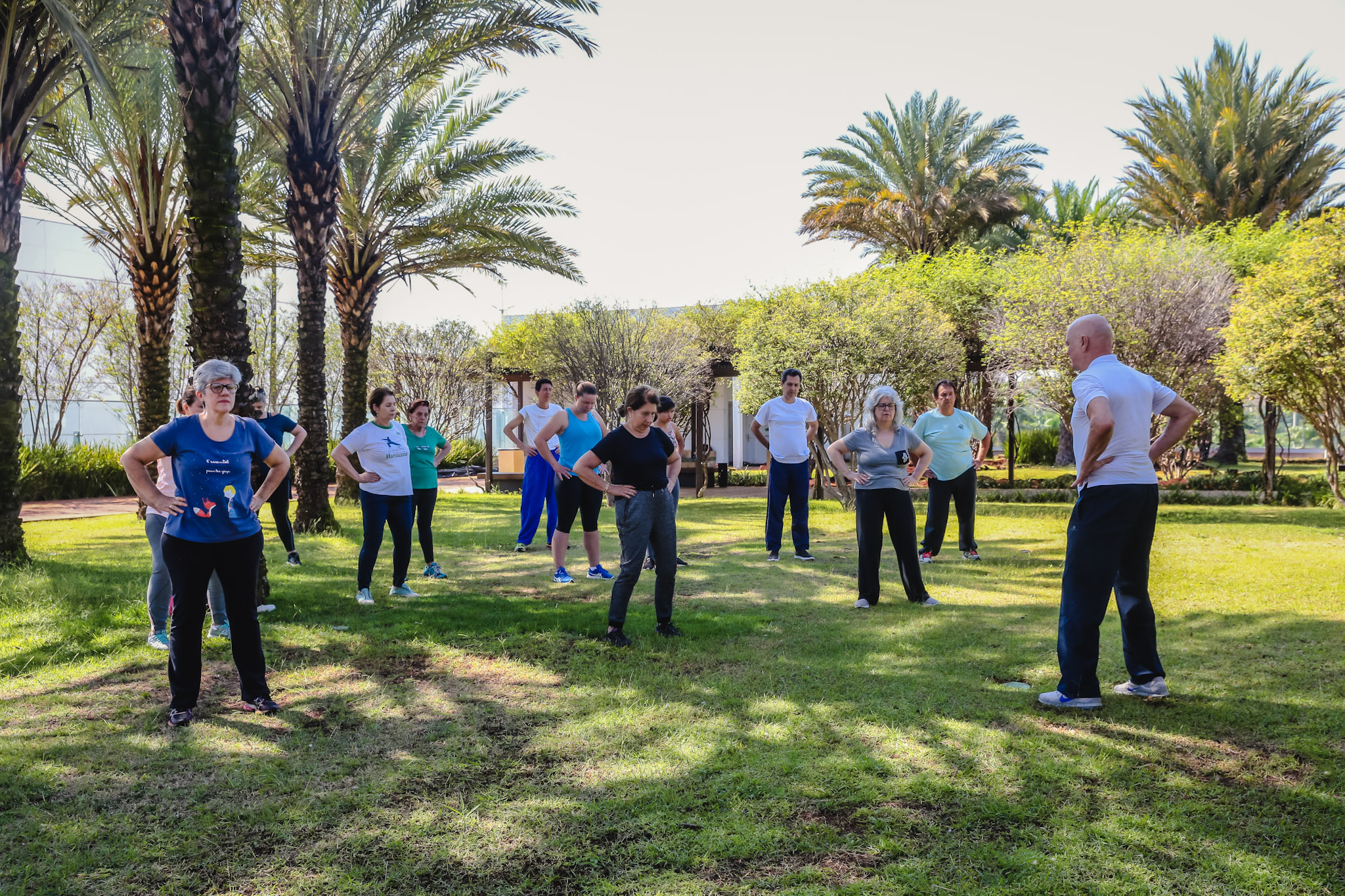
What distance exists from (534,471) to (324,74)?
6.57 metres

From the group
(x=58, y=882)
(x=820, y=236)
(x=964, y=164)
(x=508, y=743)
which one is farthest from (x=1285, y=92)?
(x=58, y=882)

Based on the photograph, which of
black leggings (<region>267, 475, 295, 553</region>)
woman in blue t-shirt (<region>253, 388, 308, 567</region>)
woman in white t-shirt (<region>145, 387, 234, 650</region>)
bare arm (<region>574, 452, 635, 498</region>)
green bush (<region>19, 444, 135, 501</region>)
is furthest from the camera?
green bush (<region>19, 444, 135, 501</region>)

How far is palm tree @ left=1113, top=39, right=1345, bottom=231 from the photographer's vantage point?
84.5 ft

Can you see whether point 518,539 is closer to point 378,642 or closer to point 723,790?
point 378,642

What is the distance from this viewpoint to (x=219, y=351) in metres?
7.13

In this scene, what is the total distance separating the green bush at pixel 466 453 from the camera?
28.3 m

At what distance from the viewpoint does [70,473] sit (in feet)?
62.9

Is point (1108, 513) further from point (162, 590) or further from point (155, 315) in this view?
point (155, 315)

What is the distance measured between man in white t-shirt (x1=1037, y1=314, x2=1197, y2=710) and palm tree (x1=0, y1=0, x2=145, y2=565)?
9.62 meters

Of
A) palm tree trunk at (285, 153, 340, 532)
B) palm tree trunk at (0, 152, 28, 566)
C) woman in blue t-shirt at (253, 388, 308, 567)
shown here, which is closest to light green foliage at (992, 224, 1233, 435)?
palm tree trunk at (285, 153, 340, 532)

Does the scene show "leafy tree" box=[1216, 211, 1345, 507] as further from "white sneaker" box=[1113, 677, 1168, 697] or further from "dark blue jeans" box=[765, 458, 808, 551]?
"white sneaker" box=[1113, 677, 1168, 697]

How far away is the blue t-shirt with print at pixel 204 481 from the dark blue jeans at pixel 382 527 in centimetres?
254

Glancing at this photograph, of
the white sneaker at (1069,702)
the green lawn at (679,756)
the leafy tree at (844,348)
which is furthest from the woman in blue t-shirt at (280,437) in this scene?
the leafy tree at (844,348)

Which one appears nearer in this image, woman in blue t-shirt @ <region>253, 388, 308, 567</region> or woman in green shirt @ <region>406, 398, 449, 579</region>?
woman in blue t-shirt @ <region>253, 388, 308, 567</region>
